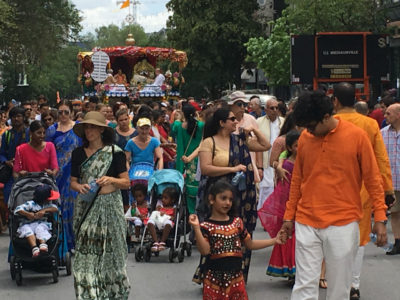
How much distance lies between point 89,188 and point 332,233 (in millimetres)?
2193

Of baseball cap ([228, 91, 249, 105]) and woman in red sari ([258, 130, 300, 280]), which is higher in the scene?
baseball cap ([228, 91, 249, 105])

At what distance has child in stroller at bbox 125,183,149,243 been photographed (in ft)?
41.9

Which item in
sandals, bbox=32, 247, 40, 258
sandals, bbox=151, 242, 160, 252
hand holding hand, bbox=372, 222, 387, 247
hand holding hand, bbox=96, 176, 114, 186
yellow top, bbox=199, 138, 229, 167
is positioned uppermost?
yellow top, bbox=199, 138, 229, 167

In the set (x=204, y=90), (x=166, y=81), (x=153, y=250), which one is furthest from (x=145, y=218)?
(x=204, y=90)

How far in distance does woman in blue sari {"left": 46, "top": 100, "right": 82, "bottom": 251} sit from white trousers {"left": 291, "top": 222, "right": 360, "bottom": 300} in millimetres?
5536

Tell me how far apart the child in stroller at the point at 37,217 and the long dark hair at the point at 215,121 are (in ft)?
6.49

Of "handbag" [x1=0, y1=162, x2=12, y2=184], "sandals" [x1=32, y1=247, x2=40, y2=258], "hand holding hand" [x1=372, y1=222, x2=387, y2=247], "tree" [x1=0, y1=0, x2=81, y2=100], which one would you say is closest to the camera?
"hand holding hand" [x1=372, y1=222, x2=387, y2=247]

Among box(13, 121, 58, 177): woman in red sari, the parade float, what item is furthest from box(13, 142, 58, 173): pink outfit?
the parade float

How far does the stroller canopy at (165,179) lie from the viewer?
12.2 m

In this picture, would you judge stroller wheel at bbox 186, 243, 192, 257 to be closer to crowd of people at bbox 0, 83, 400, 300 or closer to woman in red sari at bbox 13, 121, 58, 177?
crowd of people at bbox 0, 83, 400, 300

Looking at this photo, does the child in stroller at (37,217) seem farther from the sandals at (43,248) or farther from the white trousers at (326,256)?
the white trousers at (326,256)

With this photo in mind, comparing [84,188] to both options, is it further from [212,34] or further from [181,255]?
[212,34]

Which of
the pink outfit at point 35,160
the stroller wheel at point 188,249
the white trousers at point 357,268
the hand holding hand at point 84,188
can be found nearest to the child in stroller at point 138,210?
the stroller wheel at point 188,249

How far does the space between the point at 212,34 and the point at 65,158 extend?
A: 5053 centimetres
